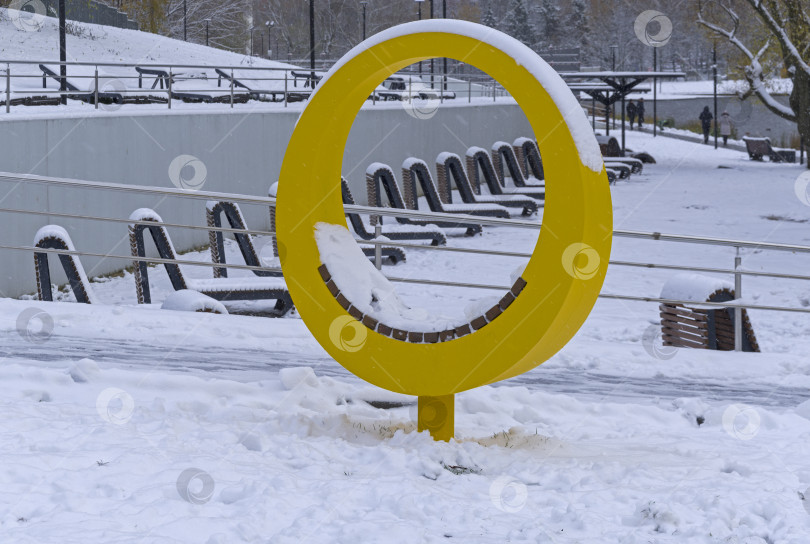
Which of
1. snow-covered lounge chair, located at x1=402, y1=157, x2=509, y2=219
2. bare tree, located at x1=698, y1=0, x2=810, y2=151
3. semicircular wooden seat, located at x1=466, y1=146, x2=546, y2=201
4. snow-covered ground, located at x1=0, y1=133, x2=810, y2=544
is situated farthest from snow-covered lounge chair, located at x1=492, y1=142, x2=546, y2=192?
snow-covered ground, located at x1=0, y1=133, x2=810, y2=544

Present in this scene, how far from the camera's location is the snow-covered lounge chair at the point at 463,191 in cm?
2269

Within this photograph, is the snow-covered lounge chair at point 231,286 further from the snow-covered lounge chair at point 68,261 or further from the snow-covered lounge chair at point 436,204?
the snow-covered lounge chair at point 436,204

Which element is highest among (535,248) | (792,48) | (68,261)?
(792,48)

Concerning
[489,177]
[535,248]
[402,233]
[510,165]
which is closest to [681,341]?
[535,248]

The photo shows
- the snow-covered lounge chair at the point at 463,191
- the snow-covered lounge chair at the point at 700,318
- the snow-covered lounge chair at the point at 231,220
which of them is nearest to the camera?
the snow-covered lounge chair at the point at 700,318

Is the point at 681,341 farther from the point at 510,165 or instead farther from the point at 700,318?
the point at 510,165

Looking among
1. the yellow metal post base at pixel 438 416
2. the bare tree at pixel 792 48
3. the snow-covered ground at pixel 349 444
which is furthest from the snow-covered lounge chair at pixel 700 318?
the bare tree at pixel 792 48

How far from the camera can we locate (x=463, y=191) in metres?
22.8

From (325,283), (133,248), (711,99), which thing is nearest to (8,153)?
(133,248)

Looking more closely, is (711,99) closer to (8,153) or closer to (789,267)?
(789,267)

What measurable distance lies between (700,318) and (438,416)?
4.28 m

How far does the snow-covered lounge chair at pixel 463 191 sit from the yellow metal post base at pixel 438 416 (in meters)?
17.2

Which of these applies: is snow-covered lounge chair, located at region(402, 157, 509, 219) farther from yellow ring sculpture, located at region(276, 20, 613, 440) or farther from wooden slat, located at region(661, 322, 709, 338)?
yellow ring sculpture, located at region(276, 20, 613, 440)

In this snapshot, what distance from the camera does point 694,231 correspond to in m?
20.0
